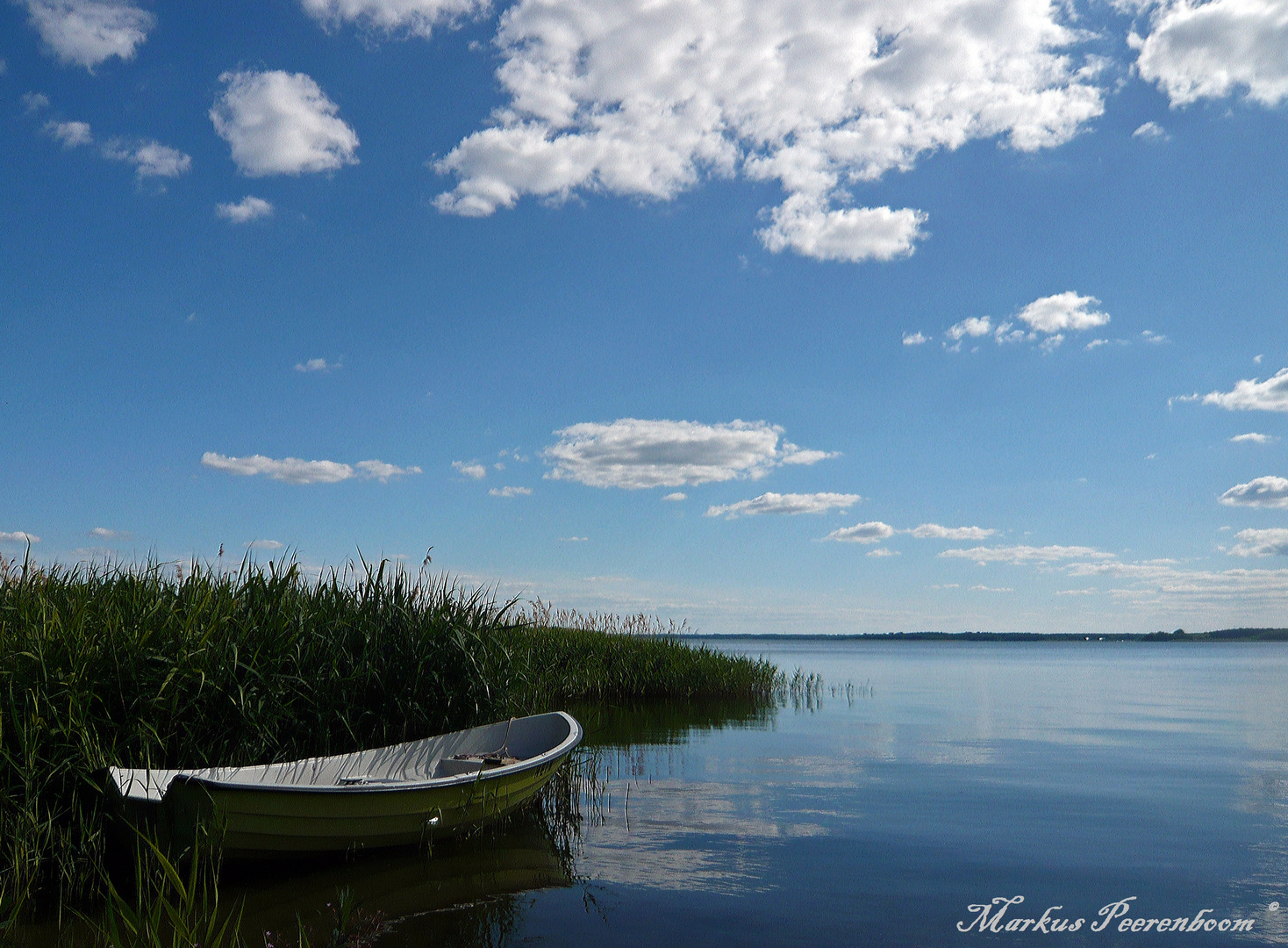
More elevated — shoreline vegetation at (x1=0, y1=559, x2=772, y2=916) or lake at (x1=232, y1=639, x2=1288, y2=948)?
shoreline vegetation at (x1=0, y1=559, x2=772, y2=916)

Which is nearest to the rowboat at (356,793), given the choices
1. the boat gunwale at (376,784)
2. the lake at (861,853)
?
the boat gunwale at (376,784)

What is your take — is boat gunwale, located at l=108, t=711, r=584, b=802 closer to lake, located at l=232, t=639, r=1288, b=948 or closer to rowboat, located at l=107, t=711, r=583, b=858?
rowboat, located at l=107, t=711, r=583, b=858

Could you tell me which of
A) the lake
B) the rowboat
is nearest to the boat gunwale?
the rowboat

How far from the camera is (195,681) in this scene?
793 cm

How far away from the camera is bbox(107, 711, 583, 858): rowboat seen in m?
6.50

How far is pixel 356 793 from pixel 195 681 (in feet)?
6.46

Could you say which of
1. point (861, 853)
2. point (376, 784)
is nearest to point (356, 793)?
point (376, 784)

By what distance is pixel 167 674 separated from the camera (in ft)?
25.1

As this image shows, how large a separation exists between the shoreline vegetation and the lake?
1486 millimetres

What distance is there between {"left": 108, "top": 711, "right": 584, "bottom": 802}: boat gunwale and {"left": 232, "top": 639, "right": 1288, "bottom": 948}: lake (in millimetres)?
806

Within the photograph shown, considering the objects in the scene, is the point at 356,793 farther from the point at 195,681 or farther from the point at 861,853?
the point at 861,853

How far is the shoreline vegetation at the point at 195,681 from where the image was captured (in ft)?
22.6

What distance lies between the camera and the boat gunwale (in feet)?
21.4

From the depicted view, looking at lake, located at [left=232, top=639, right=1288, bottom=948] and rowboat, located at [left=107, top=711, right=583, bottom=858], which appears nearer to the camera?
rowboat, located at [left=107, top=711, right=583, bottom=858]
